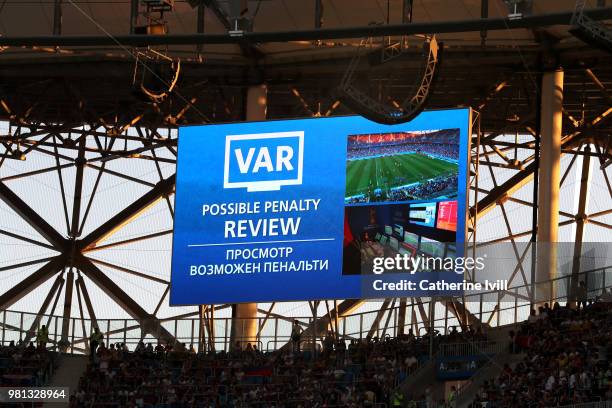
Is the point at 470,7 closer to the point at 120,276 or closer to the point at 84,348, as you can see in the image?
the point at 84,348

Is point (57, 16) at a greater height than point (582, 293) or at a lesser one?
greater

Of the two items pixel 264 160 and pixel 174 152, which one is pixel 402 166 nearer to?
pixel 264 160

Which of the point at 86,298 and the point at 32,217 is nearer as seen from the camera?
the point at 86,298

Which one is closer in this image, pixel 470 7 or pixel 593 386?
pixel 593 386

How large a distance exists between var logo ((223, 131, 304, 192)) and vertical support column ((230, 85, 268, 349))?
7.84 ft

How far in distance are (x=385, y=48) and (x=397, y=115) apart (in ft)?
4.53

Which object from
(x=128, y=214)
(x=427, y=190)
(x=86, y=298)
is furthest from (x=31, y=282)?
(x=427, y=190)

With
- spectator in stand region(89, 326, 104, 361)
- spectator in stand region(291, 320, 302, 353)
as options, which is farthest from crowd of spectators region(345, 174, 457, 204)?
spectator in stand region(89, 326, 104, 361)

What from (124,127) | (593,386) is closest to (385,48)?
(593,386)

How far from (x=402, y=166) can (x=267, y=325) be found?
6463 millimetres

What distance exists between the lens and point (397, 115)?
31.4m

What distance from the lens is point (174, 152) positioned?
46.2m

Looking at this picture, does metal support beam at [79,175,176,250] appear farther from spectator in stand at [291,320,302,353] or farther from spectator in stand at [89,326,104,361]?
spectator in stand at [291,320,302,353]

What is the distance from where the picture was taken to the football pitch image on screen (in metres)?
34.9
